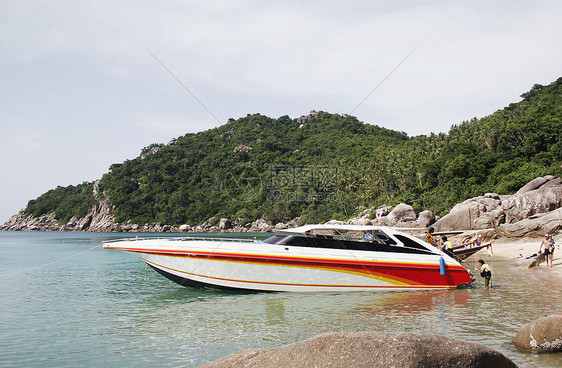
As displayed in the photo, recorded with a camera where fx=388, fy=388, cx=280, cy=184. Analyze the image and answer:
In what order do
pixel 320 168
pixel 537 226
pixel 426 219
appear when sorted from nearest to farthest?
pixel 537 226 → pixel 426 219 → pixel 320 168

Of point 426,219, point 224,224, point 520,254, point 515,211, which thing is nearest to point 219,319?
point 520,254

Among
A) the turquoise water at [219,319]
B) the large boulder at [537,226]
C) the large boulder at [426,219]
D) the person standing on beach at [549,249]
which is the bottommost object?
the turquoise water at [219,319]

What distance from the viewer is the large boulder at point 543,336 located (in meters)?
7.07

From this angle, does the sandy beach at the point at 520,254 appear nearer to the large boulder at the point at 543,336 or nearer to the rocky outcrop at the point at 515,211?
the rocky outcrop at the point at 515,211

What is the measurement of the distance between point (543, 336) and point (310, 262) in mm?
7049

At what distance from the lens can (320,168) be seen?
106000 mm

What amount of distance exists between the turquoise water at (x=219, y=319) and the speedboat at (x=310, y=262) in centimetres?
42

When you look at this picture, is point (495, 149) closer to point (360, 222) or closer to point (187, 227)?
point (360, 222)

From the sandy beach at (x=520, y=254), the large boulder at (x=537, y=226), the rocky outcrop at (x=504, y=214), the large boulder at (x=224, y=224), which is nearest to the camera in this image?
the sandy beach at (x=520, y=254)

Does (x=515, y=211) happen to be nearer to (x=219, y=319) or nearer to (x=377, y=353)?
(x=219, y=319)

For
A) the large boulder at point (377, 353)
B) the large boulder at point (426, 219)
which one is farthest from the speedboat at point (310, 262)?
the large boulder at point (426, 219)

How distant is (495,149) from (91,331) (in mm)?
63627

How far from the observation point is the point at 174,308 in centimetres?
1249

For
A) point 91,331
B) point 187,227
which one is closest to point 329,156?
point 187,227
